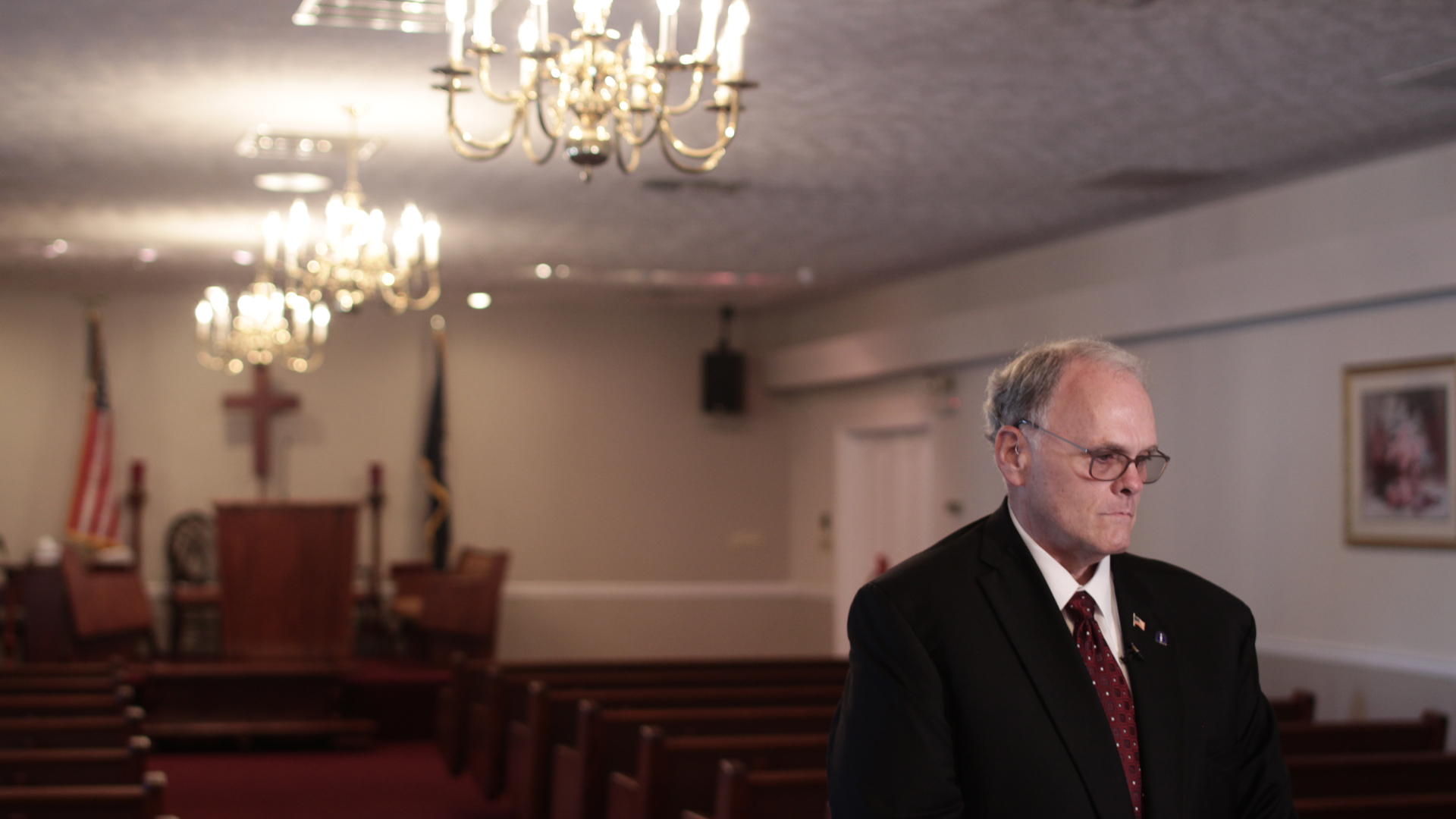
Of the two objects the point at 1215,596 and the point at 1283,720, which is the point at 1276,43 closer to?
the point at 1283,720

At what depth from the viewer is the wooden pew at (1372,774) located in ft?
14.1

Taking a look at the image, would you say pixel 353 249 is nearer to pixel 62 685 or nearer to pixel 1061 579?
pixel 62 685

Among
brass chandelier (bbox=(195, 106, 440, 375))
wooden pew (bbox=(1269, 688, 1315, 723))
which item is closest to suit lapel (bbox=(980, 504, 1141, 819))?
brass chandelier (bbox=(195, 106, 440, 375))

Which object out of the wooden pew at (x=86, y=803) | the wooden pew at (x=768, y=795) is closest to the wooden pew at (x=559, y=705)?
the wooden pew at (x=768, y=795)

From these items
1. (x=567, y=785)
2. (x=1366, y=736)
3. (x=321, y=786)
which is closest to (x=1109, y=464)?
(x=567, y=785)

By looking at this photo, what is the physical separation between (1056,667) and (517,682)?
5134mm

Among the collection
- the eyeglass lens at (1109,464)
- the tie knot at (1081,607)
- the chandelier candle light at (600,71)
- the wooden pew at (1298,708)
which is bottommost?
the wooden pew at (1298,708)

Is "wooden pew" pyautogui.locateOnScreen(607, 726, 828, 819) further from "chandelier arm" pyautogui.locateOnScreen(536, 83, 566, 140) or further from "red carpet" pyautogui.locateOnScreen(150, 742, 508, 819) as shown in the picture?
"red carpet" pyautogui.locateOnScreen(150, 742, 508, 819)

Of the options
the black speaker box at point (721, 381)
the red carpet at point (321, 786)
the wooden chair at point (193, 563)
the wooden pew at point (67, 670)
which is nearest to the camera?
the wooden pew at point (67, 670)

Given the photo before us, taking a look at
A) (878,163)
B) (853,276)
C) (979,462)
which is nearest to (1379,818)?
(878,163)

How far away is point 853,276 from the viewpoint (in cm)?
989

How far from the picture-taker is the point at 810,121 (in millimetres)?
5660

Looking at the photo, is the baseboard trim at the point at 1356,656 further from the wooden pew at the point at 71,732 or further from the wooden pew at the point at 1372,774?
the wooden pew at the point at 71,732

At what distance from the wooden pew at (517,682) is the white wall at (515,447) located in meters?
3.89
